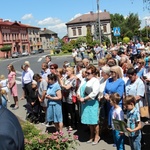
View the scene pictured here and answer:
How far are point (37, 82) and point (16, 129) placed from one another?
7.04 metres

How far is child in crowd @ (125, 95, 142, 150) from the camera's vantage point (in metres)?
5.16

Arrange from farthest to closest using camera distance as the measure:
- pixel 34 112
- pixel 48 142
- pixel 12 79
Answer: pixel 12 79 < pixel 34 112 < pixel 48 142

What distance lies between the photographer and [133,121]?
5.27 m

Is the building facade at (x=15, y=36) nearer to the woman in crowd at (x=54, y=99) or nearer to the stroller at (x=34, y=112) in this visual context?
the stroller at (x=34, y=112)

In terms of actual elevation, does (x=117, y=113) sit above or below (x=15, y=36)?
below

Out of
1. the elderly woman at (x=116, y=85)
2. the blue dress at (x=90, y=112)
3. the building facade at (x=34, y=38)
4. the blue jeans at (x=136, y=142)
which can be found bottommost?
the blue jeans at (x=136, y=142)

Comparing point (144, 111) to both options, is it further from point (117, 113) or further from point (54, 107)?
point (54, 107)

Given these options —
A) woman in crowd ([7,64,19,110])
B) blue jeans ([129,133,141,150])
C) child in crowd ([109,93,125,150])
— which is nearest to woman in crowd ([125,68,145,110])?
child in crowd ([109,93,125,150])

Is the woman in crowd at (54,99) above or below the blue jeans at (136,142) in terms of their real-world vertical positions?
above

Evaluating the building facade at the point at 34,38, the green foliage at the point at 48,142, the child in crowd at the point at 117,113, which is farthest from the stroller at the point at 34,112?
the building facade at the point at 34,38

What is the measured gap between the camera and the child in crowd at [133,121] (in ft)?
16.9

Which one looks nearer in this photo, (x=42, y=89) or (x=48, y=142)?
(x=48, y=142)

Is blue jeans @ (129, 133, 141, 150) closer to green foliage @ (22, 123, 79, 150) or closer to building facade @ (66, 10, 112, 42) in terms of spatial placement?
green foliage @ (22, 123, 79, 150)

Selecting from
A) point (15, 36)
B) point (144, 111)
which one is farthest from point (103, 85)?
point (15, 36)
